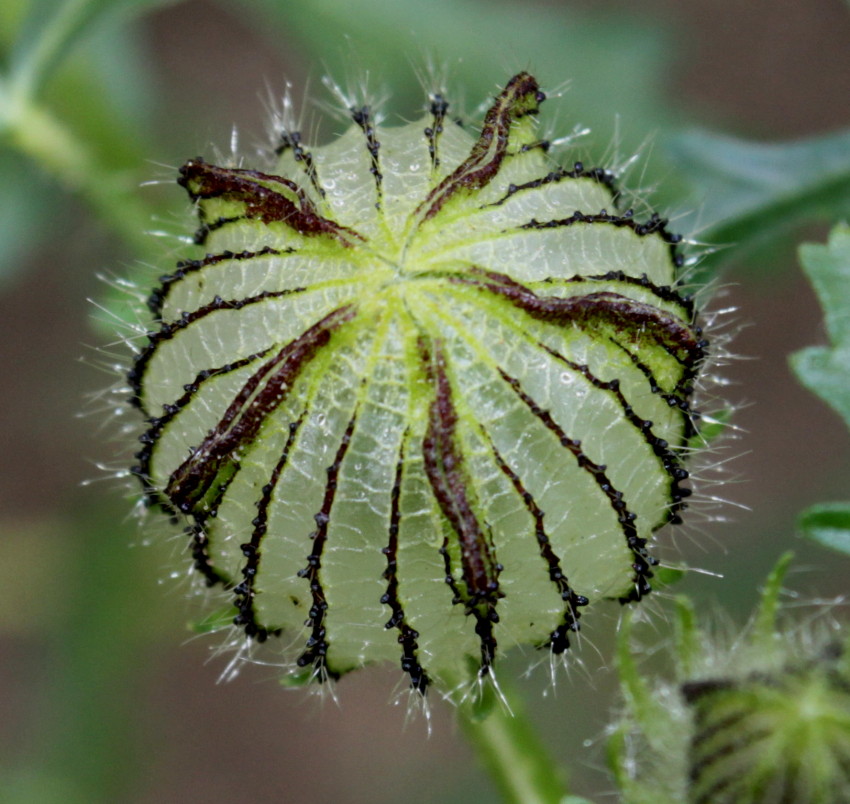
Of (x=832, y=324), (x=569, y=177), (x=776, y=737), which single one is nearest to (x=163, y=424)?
(x=569, y=177)

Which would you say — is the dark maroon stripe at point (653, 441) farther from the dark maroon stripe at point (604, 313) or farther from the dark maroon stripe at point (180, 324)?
the dark maroon stripe at point (180, 324)

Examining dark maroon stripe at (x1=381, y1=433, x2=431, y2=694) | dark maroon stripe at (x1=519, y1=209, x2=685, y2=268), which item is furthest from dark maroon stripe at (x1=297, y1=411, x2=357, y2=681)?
dark maroon stripe at (x1=519, y1=209, x2=685, y2=268)

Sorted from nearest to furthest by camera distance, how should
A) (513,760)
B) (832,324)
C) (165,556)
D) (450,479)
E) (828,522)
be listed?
1. (450,479)
2. (828,522)
3. (832,324)
4. (513,760)
5. (165,556)

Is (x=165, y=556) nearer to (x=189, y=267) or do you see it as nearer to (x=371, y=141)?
Result: (x=189, y=267)

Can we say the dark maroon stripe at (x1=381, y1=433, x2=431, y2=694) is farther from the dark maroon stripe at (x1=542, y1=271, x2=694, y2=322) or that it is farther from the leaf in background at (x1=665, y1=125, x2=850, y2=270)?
the leaf in background at (x1=665, y1=125, x2=850, y2=270)

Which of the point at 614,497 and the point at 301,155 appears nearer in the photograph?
the point at 614,497

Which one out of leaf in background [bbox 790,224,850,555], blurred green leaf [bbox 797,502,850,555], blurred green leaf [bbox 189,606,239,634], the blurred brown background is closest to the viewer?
blurred green leaf [bbox 189,606,239,634]

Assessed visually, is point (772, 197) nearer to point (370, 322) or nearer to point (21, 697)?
point (370, 322)

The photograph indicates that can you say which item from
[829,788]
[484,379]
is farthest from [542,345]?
[829,788]
